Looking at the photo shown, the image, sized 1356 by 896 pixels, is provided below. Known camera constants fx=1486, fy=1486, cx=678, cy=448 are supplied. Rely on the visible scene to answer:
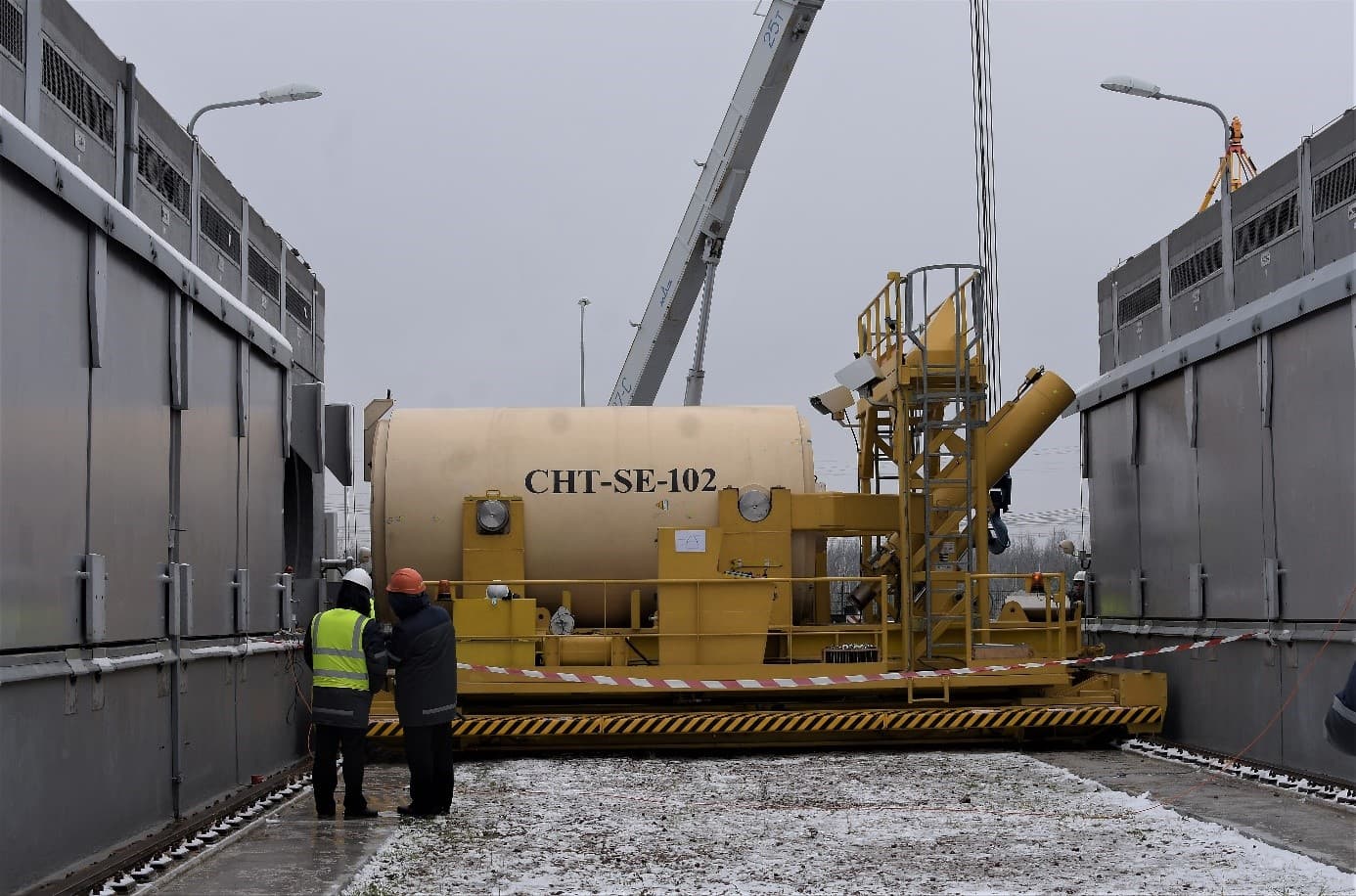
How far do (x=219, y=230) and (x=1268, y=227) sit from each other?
8894 mm

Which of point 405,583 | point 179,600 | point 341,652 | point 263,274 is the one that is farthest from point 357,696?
point 263,274

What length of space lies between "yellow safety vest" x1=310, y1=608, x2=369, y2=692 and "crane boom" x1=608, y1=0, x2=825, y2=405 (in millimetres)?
12515

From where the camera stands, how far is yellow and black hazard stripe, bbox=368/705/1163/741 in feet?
45.7

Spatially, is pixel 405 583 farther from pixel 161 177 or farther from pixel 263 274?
pixel 263 274

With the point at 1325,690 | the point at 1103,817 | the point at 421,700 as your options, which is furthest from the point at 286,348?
the point at 1325,690

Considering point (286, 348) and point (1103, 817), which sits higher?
point (286, 348)

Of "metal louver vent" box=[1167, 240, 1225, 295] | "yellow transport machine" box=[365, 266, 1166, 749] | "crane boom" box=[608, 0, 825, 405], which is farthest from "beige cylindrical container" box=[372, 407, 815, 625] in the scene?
"crane boom" box=[608, 0, 825, 405]

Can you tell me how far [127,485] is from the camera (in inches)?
354

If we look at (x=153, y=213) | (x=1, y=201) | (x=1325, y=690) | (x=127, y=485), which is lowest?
(x=1325, y=690)

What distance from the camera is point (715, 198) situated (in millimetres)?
21812

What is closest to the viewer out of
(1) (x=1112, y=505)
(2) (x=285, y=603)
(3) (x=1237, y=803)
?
(3) (x=1237, y=803)

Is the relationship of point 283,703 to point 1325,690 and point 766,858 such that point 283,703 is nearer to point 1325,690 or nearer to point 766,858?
point 766,858

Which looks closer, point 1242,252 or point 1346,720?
point 1346,720

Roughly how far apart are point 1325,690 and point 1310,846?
9.15 feet
